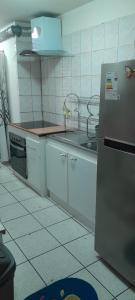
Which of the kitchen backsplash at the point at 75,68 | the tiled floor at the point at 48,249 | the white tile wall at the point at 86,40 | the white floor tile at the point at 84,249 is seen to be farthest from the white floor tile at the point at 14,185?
the white tile wall at the point at 86,40

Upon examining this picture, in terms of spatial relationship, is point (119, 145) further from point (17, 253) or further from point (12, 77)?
point (12, 77)

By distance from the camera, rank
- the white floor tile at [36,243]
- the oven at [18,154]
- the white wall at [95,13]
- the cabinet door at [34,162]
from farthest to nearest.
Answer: the oven at [18,154] < the cabinet door at [34,162] < the white wall at [95,13] < the white floor tile at [36,243]

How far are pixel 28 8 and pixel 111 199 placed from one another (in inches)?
89.9

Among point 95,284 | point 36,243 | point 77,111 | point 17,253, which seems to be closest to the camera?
point 95,284

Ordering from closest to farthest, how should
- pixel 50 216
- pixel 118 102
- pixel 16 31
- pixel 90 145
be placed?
pixel 118 102 → pixel 90 145 → pixel 50 216 → pixel 16 31

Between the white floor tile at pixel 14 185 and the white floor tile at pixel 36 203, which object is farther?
the white floor tile at pixel 14 185

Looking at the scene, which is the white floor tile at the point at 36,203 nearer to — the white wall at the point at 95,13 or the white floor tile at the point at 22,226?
the white floor tile at the point at 22,226

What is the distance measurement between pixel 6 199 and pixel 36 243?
0.95 metres

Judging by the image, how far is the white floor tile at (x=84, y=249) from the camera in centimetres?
190

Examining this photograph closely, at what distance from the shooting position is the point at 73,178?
231cm

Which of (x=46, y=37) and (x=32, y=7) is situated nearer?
(x=32, y=7)

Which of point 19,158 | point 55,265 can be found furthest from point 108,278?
point 19,158

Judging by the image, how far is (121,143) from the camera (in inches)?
57.4

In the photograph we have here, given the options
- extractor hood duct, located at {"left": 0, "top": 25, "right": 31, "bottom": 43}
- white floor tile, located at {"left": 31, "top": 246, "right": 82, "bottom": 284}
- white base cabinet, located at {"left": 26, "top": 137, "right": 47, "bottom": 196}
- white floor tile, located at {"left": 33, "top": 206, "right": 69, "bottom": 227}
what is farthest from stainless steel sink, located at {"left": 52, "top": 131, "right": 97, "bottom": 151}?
extractor hood duct, located at {"left": 0, "top": 25, "right": 31, "bottom": 43}
